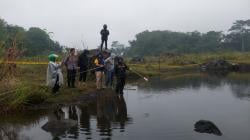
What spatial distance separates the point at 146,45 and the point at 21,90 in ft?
276

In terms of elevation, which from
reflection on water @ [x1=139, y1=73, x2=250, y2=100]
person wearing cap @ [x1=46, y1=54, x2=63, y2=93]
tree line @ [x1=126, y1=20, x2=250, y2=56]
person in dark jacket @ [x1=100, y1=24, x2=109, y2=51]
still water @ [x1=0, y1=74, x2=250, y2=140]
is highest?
tree line @ [x1=126, y1=20, x2=250, y2=56]

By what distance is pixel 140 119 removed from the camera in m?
11.8

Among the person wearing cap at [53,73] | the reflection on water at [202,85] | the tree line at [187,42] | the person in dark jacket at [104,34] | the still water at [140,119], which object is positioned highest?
the tree line at [187,42]

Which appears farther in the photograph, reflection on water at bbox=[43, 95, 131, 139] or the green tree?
the green tree

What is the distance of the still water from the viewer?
965 cm

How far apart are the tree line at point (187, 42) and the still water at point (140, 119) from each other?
2664 inches

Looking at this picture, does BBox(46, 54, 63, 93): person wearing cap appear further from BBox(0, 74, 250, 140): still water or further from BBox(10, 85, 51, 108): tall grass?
BBox(0, 74, 250, 140): still water

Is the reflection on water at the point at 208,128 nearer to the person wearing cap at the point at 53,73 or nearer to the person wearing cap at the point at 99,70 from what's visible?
the person wearing cap at the point at 53,73

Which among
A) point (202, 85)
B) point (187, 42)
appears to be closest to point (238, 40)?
point (187, 42)

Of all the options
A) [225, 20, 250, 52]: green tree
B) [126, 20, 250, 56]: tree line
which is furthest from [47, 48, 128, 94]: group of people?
[225, 20, 250, 52]: green tree

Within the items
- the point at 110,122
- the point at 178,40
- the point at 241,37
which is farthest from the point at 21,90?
the point at 241,37

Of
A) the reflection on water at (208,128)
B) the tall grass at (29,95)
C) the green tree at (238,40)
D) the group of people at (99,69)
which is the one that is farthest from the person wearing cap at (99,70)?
the green tree at (238,40)

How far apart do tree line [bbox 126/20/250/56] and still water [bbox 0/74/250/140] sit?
67.7m

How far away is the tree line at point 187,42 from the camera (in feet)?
287
